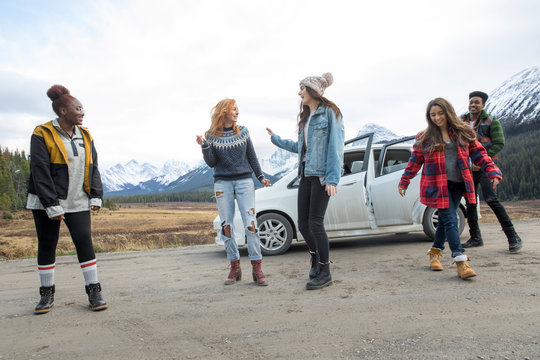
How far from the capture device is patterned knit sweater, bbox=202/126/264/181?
4070 millimetres

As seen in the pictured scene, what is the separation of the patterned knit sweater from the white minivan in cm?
197

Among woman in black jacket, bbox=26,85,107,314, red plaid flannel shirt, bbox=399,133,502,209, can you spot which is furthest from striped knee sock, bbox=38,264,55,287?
red plaid flannel shirt, bbox=399,133,502,209

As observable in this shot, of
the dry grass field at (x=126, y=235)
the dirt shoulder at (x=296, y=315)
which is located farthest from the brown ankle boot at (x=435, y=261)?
the dry grass field at (x=126, y=235)

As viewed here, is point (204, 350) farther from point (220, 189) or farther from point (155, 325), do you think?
point (220, 189)

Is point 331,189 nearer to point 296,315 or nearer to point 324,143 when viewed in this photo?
point 324,143

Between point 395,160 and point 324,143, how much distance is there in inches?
127

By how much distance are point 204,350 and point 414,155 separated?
10.1ft

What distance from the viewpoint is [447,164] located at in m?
4.03

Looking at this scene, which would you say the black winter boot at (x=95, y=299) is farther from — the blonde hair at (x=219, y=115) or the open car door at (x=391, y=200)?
the open car door at (x=391, y=200)

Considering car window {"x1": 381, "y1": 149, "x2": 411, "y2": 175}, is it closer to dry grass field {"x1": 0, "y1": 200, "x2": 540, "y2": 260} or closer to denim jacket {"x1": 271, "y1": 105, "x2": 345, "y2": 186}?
denim jacket {"x1": 271, "y1": 105, "x2": 345, "y2": 186}

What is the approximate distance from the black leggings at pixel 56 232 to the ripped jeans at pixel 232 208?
130 centimetres

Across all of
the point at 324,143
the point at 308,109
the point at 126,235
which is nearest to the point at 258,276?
the point at 324,143

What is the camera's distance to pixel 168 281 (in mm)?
4363

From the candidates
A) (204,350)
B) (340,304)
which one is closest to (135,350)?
(204,350)
